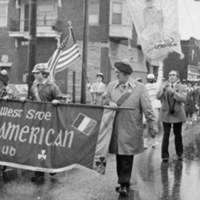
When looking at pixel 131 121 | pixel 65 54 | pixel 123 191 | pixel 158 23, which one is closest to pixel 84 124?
pixel 131 121

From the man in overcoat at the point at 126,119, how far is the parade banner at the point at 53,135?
0.14 metres

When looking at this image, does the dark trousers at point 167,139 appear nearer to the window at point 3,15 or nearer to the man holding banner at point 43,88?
the man holding banner at point 43,88

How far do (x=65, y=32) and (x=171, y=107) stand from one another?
1853 cm

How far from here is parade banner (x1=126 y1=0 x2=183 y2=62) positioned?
939cm

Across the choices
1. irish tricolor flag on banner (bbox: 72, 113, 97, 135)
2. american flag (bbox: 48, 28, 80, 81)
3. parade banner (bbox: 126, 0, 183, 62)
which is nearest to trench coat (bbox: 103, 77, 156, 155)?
irish tricolor flag on banner (bbox: 72, 113, 97, 135)

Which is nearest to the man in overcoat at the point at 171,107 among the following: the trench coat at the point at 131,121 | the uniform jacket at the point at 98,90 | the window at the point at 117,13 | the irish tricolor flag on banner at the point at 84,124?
the trench coat at the point at 131,121

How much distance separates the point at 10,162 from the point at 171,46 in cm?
504

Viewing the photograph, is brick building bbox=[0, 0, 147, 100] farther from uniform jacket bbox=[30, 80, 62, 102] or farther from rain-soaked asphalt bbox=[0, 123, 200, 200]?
uniform jacket bbox=[30, 80, 62, 102]

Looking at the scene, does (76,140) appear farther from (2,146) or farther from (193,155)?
(193,155)

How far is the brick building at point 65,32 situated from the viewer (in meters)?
25.6

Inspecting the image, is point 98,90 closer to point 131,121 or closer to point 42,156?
point 42,156

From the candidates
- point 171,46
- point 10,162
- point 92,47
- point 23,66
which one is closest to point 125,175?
point 10,162

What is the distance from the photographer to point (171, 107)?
28.0ft

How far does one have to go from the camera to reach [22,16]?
26828mm
